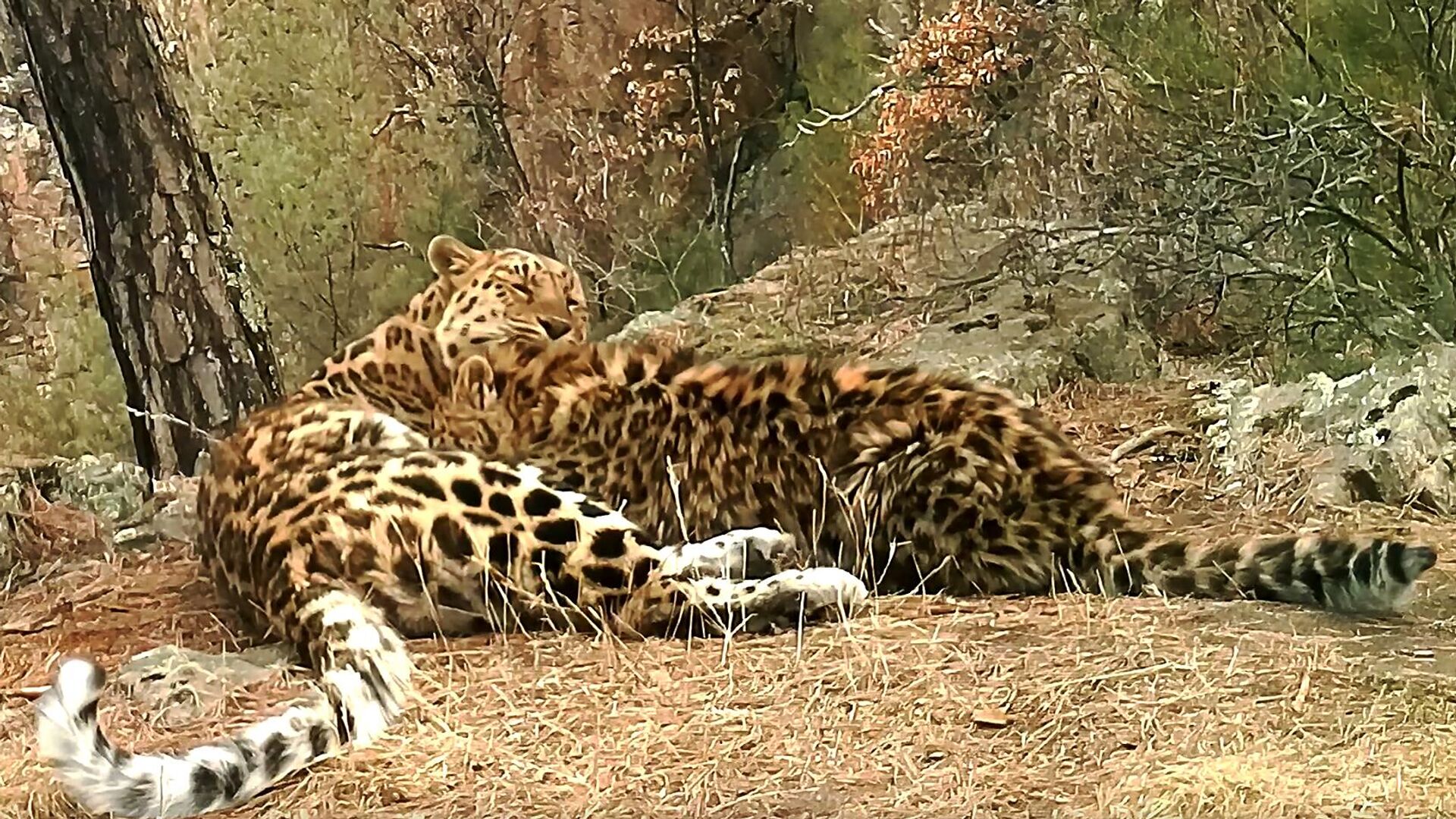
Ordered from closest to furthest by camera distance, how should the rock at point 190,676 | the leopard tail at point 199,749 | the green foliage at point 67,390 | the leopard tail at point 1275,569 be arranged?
the leopard tail at point 199,749
the rock at point 190,676
the leopard tail at point 1275,569
the green foliage at point 67,390

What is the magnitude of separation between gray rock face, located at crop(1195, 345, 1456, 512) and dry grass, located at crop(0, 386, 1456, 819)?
83mm

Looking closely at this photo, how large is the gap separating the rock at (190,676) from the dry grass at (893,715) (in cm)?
2

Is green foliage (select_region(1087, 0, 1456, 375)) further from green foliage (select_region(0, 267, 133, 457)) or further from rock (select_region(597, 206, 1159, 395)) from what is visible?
green foliage (select_region(0, 267, 133, 457))

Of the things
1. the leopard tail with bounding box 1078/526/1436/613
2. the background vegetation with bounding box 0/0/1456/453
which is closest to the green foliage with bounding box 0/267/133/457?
the background vegetation with bounding box 0/0/1456/453

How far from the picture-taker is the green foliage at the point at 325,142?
1.86 metres

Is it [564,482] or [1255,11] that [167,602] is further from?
[1255,11]

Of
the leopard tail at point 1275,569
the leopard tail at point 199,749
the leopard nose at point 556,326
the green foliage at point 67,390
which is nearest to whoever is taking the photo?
the leopard tail at point 199,749

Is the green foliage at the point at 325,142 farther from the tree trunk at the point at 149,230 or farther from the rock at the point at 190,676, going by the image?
the rock at the point at 190,676

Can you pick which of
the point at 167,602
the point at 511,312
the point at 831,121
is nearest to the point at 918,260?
the point at 831,121

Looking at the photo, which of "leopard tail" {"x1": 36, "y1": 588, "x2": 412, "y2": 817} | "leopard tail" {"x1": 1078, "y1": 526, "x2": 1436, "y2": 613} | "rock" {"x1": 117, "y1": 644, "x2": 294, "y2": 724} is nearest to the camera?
"leopard tail" {"x1": 36, "y1": 588, "x2": 412, "y2": 817}

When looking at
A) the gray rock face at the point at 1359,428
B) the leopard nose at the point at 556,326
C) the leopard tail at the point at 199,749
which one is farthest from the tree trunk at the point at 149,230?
the gray rock face at the point at 1359,428

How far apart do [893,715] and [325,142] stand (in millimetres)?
921

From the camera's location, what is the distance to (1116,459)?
1.93 m

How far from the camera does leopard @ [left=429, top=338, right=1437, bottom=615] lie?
1932 mm
